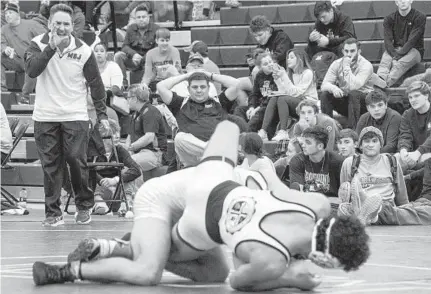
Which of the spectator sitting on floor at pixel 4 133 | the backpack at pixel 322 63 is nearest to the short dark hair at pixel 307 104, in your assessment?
the backpack at pixel 322 63

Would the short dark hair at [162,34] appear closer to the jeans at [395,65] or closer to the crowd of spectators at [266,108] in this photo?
the crowd of spectators at [266,108]

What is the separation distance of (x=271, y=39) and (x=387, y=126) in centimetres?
263

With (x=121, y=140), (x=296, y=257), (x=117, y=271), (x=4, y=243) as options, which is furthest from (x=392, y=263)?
(x=121, y=140)

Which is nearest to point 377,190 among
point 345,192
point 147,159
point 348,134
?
point 345,192

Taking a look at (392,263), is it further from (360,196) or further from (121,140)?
(121,140)

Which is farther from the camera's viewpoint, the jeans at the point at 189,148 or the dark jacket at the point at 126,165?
the dark jacket at the point at 126,165

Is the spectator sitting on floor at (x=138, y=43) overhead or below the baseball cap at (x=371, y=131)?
overhead

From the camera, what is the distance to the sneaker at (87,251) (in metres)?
5.56

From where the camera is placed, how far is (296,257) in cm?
543

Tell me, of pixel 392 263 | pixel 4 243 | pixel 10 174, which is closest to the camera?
pixel 392 263

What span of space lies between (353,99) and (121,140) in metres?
3.41

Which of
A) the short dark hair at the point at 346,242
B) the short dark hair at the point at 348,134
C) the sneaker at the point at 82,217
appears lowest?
the sneaker at the point at 82,217

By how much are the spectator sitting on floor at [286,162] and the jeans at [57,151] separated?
244cm

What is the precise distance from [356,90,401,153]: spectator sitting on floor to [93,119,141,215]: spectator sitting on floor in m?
2.81
